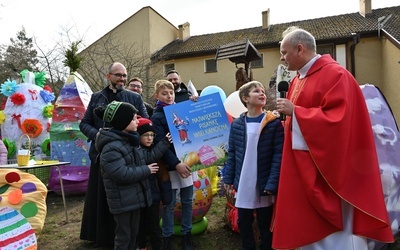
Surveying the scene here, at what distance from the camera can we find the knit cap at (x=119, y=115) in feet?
9.53

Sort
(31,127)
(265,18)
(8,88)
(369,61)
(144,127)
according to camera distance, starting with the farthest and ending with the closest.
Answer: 1. (265,18)
2. (369,61)
3. (8,88)
4. (31,127)
5. (144,127)

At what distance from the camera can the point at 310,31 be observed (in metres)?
18.9

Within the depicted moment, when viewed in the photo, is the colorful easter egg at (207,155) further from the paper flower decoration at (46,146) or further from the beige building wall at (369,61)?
the beige building wall at (369,61)

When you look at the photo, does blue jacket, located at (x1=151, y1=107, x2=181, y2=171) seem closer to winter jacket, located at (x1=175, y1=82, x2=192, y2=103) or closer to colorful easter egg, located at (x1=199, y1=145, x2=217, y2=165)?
colorful easter egg, located at (x1=199, y1=145, x2=217, y2=165)

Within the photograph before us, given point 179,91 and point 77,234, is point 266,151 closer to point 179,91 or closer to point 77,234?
point 179,91

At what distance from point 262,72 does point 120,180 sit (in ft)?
59.0

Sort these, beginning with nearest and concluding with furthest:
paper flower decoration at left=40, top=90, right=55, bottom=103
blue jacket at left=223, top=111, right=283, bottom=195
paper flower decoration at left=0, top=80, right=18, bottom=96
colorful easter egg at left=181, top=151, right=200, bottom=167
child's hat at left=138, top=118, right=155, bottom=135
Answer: blue jacket at left=223, top=111, right=283, bottom=195, child's hat at left=138, top=118, right=155, bottom=135, colorful easter egg at left=181, top=151, right=200, bottom=167, paper flower decoration at left=0, top=80, right=18, bottom=96, paper flower decoration at left=40, top=90, right=55, bottom=103

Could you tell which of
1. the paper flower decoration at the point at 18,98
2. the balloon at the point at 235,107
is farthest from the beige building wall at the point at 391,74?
the paper flower decoration at the point at 18,98

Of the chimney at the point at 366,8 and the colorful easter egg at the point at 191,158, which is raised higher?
the chimney at the point at 366,8

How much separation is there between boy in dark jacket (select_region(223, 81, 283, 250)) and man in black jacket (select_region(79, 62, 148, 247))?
1.26 meters

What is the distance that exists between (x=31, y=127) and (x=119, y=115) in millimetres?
4959

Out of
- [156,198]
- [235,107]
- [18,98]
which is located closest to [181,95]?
[235,107]

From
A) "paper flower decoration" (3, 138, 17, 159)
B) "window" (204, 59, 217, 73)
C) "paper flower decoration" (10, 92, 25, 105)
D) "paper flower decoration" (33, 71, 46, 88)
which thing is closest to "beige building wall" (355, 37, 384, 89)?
"window" (204, 59, 217, 73)

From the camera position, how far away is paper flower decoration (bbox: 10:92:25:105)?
701 cm
